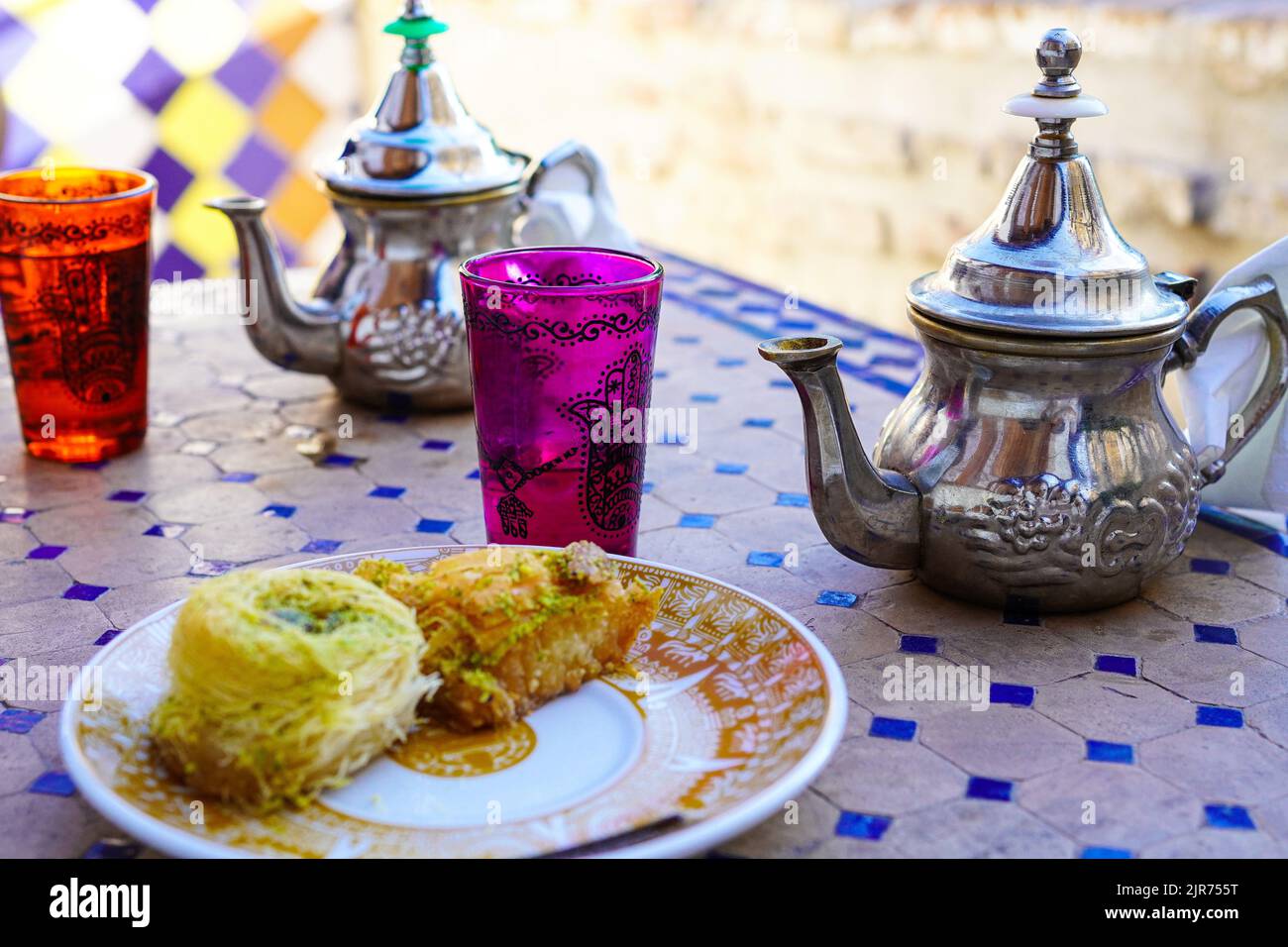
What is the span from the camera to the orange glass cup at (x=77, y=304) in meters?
1.23

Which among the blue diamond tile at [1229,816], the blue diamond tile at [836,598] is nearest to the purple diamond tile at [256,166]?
the blue diamond tile at [836,598]

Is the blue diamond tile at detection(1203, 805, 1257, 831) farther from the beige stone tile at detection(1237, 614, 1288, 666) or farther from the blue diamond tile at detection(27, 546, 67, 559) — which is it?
the blue diamond tile at detection(27, 546, 67, 559)

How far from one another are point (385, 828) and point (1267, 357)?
85cm

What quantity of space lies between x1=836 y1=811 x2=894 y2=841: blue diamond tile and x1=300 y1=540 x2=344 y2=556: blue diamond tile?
1.79 feet

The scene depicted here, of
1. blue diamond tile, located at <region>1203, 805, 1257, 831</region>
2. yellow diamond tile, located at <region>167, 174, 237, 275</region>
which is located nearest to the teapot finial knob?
blue diamond tile, located at <region>1203, 805, 1257, 831</region>

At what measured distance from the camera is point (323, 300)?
1477mm

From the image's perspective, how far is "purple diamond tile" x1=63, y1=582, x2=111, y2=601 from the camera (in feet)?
3.45

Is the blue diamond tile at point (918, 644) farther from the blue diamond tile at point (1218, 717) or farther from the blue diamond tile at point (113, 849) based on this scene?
the blue diamond tile at point (113, 849)

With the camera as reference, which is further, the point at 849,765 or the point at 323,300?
the point at 323,300

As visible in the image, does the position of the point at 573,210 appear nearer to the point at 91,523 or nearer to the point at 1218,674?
the point at 91,523

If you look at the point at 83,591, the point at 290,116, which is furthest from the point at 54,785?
the point at 290,116

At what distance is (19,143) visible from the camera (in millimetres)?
3123
